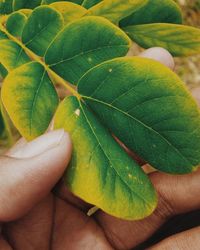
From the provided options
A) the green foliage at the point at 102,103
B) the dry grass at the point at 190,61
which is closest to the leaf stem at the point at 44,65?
the green foliage at the point at 102,103

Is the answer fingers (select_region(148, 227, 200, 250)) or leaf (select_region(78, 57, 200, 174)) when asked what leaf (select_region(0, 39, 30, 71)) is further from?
fingers (select_region(148, 227, 200, 250))

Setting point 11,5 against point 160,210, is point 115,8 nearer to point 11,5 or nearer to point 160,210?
point 11,5

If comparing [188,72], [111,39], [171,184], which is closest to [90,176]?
[111,39]

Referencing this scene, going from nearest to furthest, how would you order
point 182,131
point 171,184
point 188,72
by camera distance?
point 182,131, point 171,184, point 188,72

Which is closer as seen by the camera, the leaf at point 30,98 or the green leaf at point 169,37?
the leaf at point 30,98

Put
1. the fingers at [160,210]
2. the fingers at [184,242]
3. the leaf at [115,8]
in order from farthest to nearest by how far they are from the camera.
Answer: the fingers at [184,242], the fingers at [160,210], the leaf at [115,8]

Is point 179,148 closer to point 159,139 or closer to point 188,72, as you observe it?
point 159,139

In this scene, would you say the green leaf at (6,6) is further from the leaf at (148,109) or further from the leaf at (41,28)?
the leaf at (148,109)
